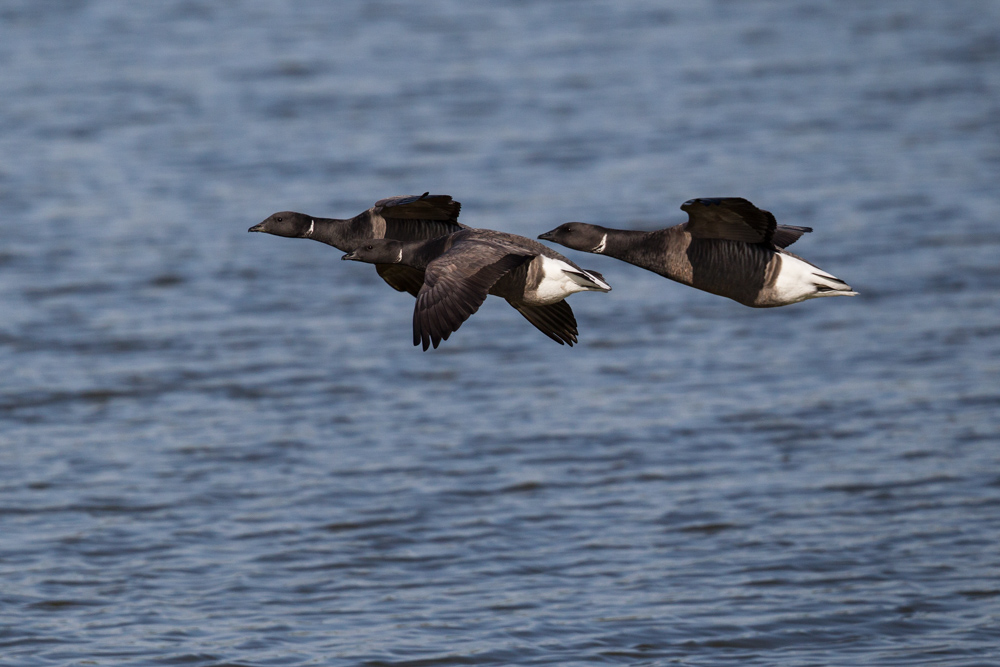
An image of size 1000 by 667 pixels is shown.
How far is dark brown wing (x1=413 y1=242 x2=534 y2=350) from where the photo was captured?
8.59 meters

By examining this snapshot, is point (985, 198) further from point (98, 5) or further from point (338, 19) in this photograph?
point (98, 5)

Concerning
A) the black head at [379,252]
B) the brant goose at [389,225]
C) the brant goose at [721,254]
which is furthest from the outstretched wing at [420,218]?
the brant goose at [721,254]

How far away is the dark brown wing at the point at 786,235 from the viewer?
10195mm

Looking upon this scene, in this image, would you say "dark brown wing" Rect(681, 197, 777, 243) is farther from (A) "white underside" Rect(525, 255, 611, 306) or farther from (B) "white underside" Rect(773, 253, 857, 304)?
(A) "white underside" Rect(525, 255, 611, 306)

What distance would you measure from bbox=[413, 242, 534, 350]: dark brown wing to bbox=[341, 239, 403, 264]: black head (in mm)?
512

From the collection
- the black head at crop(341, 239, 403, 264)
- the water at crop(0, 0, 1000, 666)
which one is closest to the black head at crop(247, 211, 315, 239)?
the black head at crop(341, 239, 403, 264)

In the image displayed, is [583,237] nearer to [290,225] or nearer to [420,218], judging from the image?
[420,218]

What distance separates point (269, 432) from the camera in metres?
22.7

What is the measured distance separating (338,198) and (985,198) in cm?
1401

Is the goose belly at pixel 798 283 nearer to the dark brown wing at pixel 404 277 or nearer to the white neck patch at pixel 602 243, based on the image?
the white neck patch at pixel 602 243

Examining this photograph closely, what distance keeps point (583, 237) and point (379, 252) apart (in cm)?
126

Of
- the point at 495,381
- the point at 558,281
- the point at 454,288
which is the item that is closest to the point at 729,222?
the point at 558,281

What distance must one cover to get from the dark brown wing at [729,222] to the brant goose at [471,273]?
2.29 ft

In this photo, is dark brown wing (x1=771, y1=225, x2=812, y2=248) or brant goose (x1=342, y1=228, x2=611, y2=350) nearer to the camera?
brant goose (x1=342, y1=228, x2=611, y2=350)
